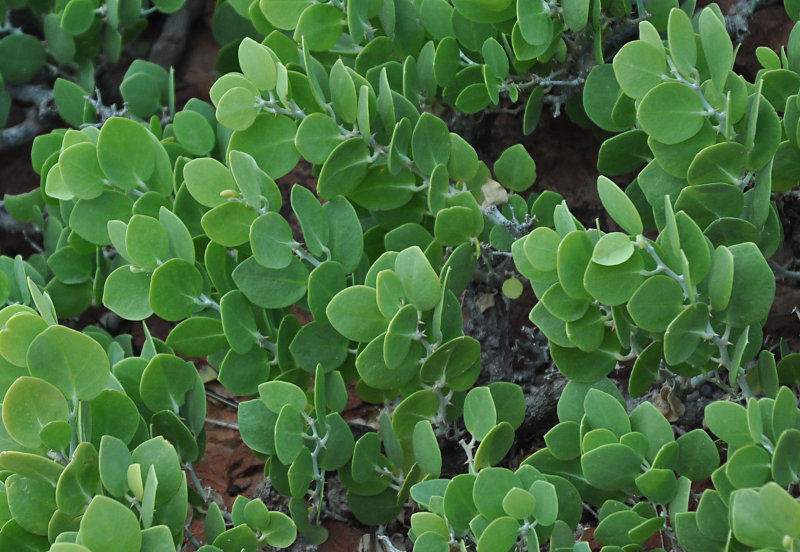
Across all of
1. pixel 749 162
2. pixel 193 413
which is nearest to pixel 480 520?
pixel 193 413

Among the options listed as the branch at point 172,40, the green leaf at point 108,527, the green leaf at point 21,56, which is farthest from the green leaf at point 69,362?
the branch at point 172,40

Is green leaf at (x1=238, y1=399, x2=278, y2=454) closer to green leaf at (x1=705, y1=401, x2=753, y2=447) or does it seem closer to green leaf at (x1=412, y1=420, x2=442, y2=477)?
green leaf at (x1=412, y1=420, x2=442, y2=477)

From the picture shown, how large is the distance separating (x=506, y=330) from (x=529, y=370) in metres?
0.08

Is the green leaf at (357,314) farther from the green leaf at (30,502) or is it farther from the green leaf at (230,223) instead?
the green leaf at (30,502)

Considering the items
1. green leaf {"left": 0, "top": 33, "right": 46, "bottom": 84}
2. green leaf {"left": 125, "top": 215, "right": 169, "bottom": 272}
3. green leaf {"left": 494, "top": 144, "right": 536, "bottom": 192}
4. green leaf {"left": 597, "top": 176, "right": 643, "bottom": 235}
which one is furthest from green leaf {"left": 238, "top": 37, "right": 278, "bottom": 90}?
green leaf {"left": 0, "top": 33, "right": 46, "bottom": 84}

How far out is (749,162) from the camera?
1.01 m

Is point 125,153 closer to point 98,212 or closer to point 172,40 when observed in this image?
point 98,212

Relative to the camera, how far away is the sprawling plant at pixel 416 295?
90cm

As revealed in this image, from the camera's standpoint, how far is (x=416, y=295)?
991mm

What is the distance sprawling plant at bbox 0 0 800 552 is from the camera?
90 cm

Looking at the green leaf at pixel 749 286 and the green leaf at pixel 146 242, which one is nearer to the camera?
the green leaf at pixel 749 286

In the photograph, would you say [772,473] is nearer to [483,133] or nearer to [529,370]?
[529,370]

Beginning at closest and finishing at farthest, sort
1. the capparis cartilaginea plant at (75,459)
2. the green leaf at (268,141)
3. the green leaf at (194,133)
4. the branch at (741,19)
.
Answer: the capparis cartilaginea plant at (75,459) < the green leaf at (268,141) < the green leaf at (194,133) < the branch at (741,19)

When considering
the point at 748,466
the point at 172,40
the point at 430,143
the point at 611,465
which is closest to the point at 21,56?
the point at 172,40
